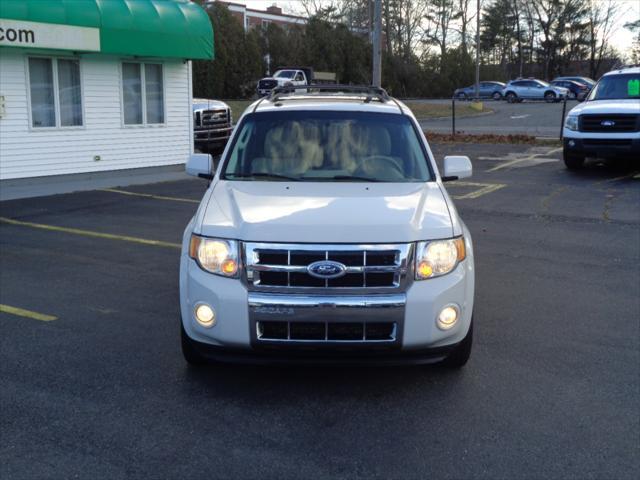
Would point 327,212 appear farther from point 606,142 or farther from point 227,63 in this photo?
point 227,63

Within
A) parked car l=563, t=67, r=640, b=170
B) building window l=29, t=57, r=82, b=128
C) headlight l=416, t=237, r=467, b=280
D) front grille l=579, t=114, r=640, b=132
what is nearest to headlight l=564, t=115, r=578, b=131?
parked car l=563, t=67, r=640, b=170

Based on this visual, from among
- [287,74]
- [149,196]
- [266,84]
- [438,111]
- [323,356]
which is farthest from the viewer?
[287,74]

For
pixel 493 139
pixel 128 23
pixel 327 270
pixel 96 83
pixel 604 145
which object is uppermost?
pixel 128 23

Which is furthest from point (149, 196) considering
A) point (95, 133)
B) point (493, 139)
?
point (493, 139)

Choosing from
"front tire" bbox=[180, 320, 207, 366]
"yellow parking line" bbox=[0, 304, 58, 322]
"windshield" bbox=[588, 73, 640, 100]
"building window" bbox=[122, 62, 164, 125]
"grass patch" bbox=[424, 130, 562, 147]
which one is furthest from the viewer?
"grass patch" bbox=[424, 130, 562, 147]

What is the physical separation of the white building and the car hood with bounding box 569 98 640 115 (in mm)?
8696

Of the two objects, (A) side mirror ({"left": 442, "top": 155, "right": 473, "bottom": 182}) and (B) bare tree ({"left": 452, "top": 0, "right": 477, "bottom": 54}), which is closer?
(A) side mirror ({"left": 442, "top": 155, "right": 473, "bottom": 182})

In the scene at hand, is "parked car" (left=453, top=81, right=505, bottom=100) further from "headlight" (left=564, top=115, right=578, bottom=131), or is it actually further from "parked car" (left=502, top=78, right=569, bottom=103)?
"headlight" (left=564, top=115, right=578, bottom=131)

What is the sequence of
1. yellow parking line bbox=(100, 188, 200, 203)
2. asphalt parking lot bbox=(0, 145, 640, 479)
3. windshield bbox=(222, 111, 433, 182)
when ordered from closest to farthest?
asphalt parking lot bbox=(0, 145, 640, 479) → windshield bbox=(222, 111, 433, 182) → yellow parking line bbox=(100, 188, 200, 203)

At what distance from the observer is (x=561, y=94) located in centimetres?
4850

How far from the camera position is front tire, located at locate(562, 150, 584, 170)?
16.4m

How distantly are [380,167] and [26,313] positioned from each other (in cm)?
325

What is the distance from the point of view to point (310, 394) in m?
4.68

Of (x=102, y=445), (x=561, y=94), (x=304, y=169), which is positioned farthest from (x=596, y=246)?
(x=561, y=94)
